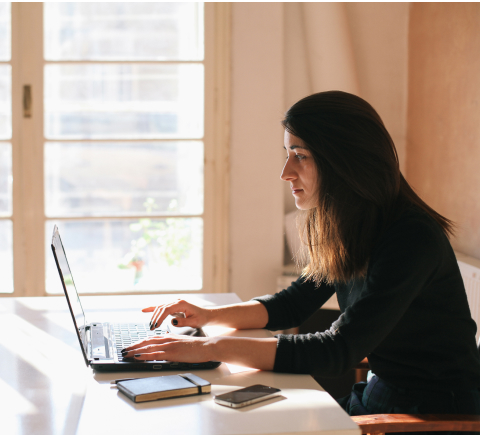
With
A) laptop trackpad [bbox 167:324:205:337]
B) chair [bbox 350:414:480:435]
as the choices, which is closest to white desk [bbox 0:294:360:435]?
chair [bbox 350:414:480:435]

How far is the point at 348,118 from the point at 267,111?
1793mm

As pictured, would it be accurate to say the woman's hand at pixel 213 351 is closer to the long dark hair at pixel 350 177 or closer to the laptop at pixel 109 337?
the laptop at pixel 109 337

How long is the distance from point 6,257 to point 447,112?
8.65 ft

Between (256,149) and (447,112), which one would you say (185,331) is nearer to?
(256,149)

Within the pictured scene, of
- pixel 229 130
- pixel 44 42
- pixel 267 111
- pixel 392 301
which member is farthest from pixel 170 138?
pixel 392 301

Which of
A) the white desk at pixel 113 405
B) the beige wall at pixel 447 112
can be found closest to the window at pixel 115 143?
the beige wall at pixel 447 112

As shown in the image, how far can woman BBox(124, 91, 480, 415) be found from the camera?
1.26 metres

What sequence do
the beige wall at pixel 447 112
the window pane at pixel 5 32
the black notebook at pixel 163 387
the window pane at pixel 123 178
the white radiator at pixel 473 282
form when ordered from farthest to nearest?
1. the window pane at pixel 123 178
2. the window pane at pixel 5 32
3. the beige wall at pixel 447 112
4. the white radiator at pixel 473 282
5. the black notebook at pixel 163 387

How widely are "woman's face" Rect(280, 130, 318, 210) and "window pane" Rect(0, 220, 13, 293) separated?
2209 millimetres

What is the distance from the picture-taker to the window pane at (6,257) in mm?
3152

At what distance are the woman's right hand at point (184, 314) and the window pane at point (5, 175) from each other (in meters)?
1.90

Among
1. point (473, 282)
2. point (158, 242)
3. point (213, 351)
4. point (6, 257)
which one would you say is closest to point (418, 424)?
point (213, 351)

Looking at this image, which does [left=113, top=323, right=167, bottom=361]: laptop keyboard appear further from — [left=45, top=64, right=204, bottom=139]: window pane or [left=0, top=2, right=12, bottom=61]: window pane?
[left=0, top=2, right=12, bottom=61]: window pane

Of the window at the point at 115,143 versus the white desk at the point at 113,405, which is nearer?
the white desk at the point at 113,405
